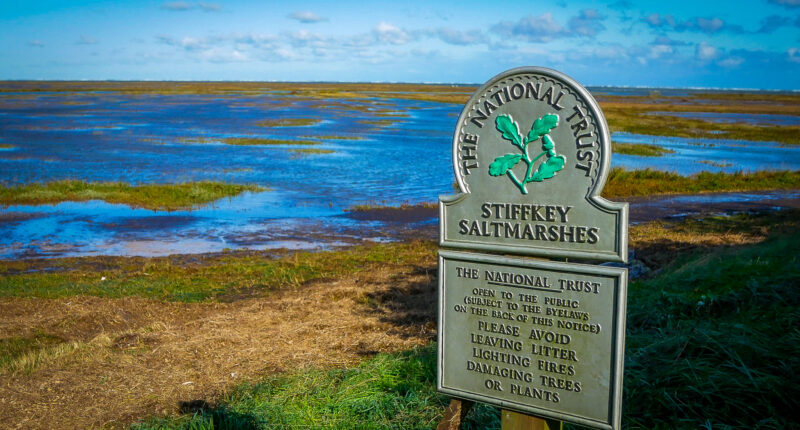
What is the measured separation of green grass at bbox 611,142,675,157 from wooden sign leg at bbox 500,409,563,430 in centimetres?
3451

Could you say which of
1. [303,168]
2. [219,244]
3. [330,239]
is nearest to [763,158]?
[303,168]

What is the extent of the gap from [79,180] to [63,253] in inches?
454

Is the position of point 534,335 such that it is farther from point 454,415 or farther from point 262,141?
point 262,141

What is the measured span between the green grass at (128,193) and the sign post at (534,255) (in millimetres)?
20294

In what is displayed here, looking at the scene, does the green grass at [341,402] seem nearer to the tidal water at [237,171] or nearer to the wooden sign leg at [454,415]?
the wooden sign leg at [454,415]

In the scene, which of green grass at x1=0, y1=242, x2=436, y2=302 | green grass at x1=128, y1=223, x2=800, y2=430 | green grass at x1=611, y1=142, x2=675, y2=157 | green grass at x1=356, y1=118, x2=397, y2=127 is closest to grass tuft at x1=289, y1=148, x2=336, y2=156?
green grass at x1=611, y1=142, x2=675, y2=157

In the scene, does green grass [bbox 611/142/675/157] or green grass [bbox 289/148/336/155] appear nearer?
green grass [bbox 611/142/675/157]

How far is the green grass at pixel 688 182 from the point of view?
25.7 meters

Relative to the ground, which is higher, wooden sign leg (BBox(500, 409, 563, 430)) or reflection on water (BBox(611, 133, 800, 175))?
wooden sign leg (BBox(500, 409, 563, 430))

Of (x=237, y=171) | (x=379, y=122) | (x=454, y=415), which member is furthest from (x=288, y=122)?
(x=454, y=415)

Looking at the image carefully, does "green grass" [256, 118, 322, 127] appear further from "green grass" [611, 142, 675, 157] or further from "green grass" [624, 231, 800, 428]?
"green grass" [624, 231, 800, 428]

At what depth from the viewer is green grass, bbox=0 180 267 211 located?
2292 cm

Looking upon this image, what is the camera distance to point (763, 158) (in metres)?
35.7

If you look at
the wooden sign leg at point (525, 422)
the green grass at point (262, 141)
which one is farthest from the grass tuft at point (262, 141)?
the wooden sign leg at point (525, 422)
